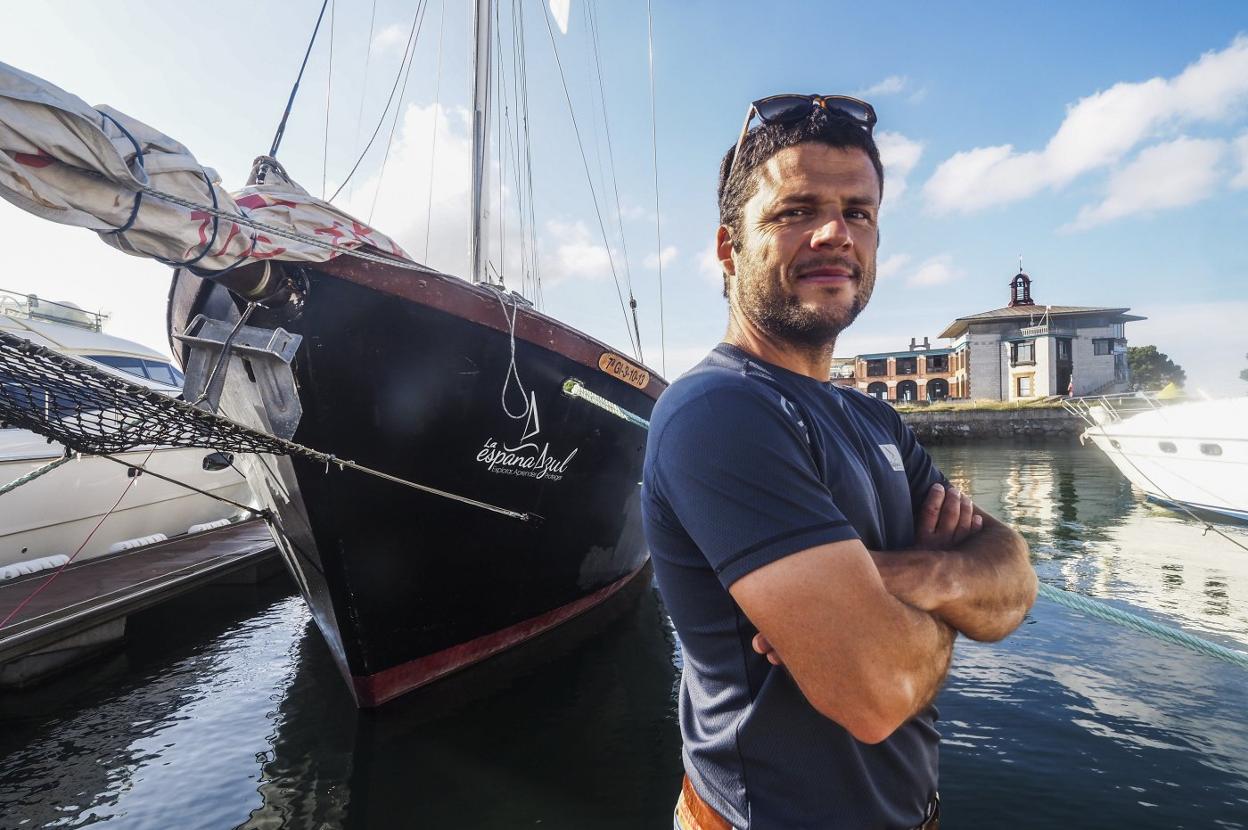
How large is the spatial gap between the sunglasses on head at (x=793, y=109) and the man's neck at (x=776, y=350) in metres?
0.48

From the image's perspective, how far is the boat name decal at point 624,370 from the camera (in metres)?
5.65

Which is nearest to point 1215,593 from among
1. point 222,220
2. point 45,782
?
point 222,220

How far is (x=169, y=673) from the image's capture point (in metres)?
6.10

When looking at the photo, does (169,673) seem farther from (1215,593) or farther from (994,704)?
(1215,593)

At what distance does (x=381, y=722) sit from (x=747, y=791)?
4601mm

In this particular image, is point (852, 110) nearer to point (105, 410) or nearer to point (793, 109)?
point (793, 109)

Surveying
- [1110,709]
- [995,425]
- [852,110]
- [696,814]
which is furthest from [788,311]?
[995,425]

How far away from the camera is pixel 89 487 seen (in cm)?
836

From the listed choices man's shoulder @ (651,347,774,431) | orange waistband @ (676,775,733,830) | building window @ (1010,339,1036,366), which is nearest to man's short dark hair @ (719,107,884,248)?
man's shoulder @ (651,347,774,431)

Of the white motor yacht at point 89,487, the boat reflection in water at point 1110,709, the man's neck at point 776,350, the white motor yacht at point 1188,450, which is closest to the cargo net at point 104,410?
the white motor yacht at point 89,487

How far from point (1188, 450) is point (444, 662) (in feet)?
50.3

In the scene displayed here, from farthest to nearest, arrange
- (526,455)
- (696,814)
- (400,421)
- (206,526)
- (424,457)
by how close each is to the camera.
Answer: (206,526) → (526,455) → (424,457) → (400,421) → (696,814)

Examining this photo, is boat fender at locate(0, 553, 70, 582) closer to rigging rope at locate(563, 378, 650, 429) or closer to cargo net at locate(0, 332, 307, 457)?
cargo net at locate(0, 332, 307, 457)

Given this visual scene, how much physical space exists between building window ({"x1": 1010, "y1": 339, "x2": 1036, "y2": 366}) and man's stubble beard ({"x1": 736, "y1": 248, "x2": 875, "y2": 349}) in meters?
50.2
